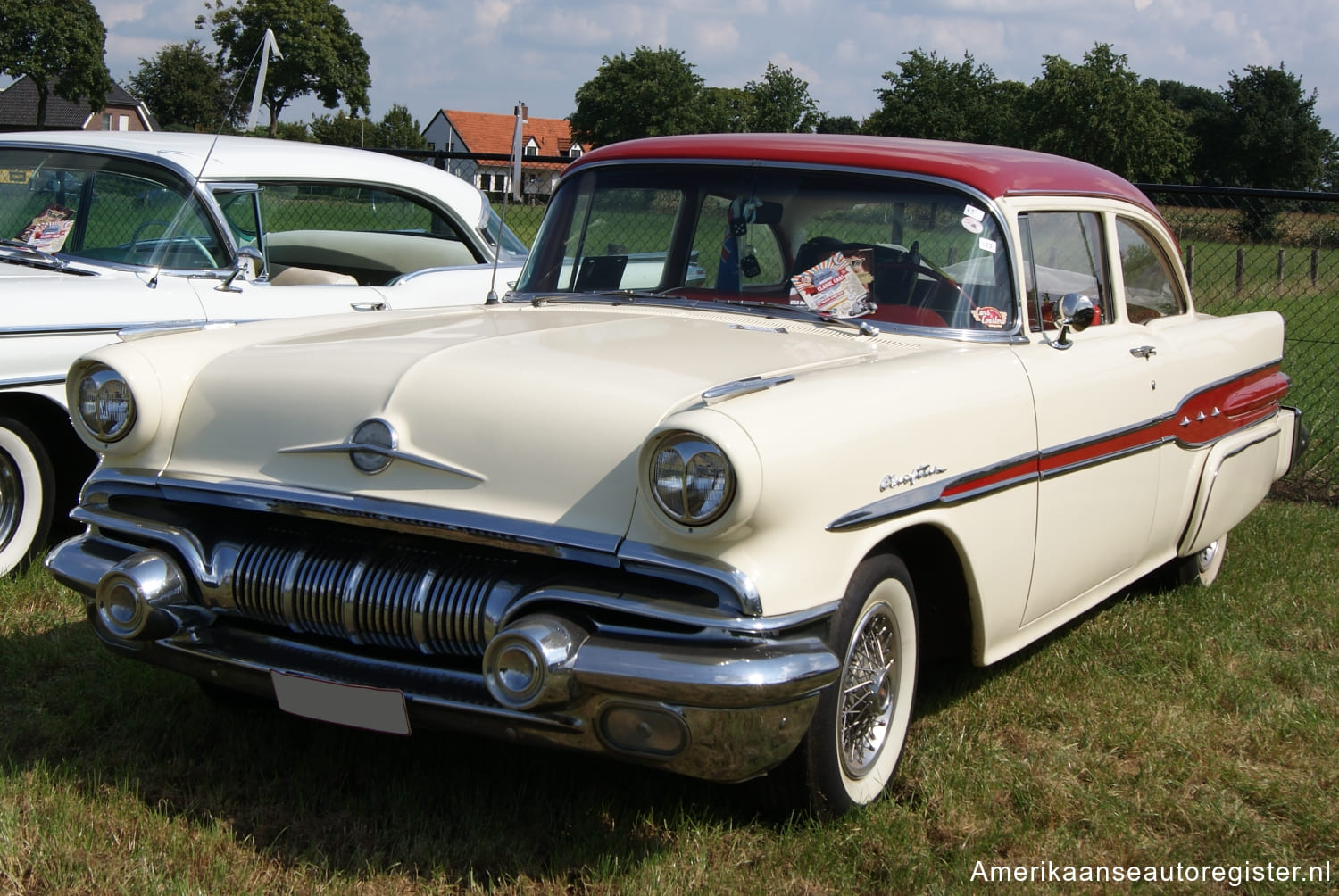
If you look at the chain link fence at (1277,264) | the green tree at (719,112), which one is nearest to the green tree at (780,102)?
the green tree at (719,112)

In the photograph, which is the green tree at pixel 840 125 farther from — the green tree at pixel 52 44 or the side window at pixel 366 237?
the side window at pixel 366 237

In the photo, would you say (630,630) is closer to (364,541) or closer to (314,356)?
(364,541)

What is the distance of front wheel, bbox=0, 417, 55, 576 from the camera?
15.0ft

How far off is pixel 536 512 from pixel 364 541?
45cm

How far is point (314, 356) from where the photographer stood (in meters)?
3.04

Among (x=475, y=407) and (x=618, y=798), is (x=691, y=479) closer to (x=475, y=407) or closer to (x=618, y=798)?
(x=475, y=407)

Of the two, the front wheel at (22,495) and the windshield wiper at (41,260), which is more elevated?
the windshield wiper at (41,260)

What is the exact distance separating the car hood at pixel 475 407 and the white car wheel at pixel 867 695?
0.52 metres

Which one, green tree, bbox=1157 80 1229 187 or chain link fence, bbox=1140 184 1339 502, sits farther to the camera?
green tree, bbox=1157 80 1229 187

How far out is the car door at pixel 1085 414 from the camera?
11.4ft

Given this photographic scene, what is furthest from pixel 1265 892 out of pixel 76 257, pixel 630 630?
pixel 76 257

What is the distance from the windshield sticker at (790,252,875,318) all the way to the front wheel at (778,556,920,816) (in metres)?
0.91

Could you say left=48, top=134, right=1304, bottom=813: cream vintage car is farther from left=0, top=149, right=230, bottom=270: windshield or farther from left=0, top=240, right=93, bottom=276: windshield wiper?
left=0, top=240, right=93, bottom=276: windshield wiper

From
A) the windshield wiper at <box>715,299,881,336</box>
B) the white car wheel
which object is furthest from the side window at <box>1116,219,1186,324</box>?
the white car wheel
